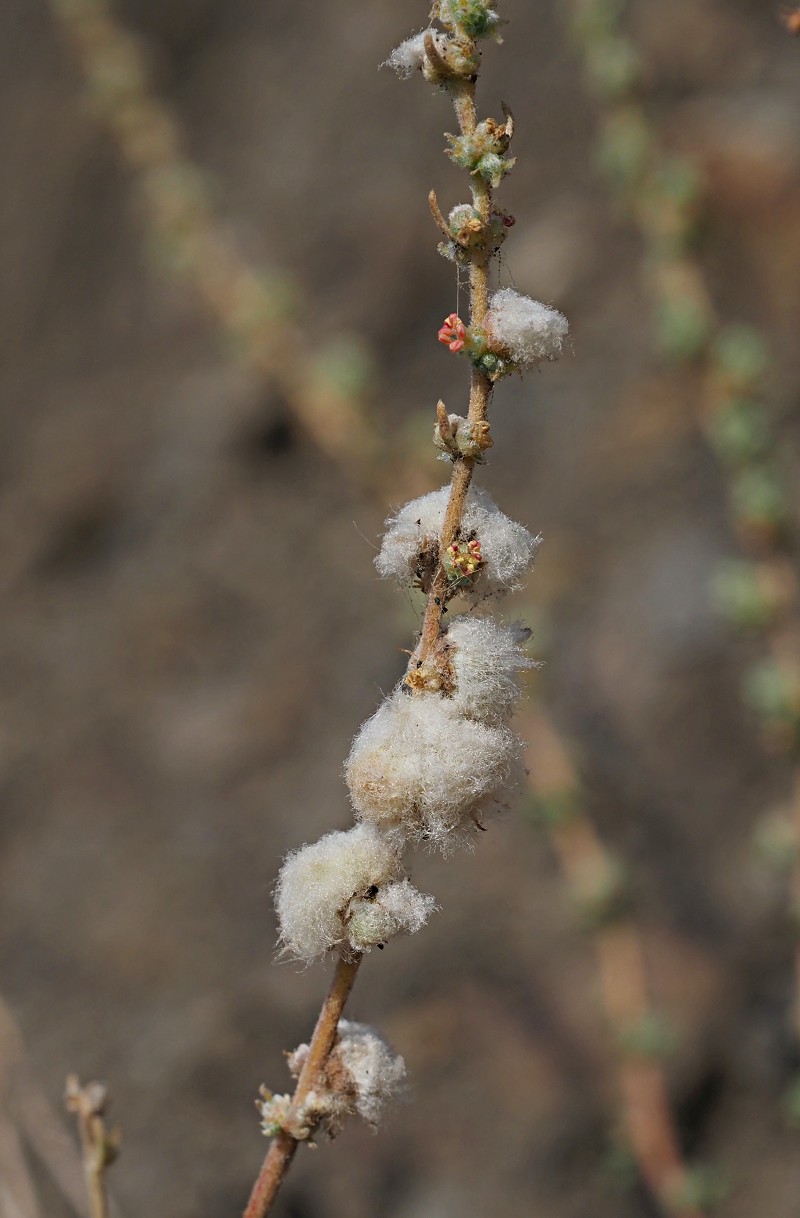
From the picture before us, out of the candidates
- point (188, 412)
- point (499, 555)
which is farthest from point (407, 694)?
point (188, 412)

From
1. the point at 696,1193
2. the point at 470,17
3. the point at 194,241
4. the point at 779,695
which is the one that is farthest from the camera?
the point at 194,241

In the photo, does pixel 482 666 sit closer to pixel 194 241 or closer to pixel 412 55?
pixel 412 55

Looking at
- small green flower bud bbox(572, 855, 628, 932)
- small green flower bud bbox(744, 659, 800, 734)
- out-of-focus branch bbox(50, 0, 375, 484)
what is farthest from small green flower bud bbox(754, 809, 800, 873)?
out-of-focus branch bbox(50, 0, 375, 484)

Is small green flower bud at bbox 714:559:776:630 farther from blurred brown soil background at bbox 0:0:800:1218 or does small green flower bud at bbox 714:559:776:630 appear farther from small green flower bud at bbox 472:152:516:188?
small green flower bud at bbox 472:152:516:188

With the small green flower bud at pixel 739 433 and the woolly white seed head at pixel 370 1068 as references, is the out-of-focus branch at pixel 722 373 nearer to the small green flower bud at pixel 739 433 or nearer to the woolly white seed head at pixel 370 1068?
the small green flower bud at pixel 739 433

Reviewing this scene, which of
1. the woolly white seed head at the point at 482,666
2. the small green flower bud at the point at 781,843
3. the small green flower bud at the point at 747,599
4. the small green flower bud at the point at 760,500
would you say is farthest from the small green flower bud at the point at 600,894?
the woolly white seed head at the point at 482,666

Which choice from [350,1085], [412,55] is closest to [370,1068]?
[350,1085]
